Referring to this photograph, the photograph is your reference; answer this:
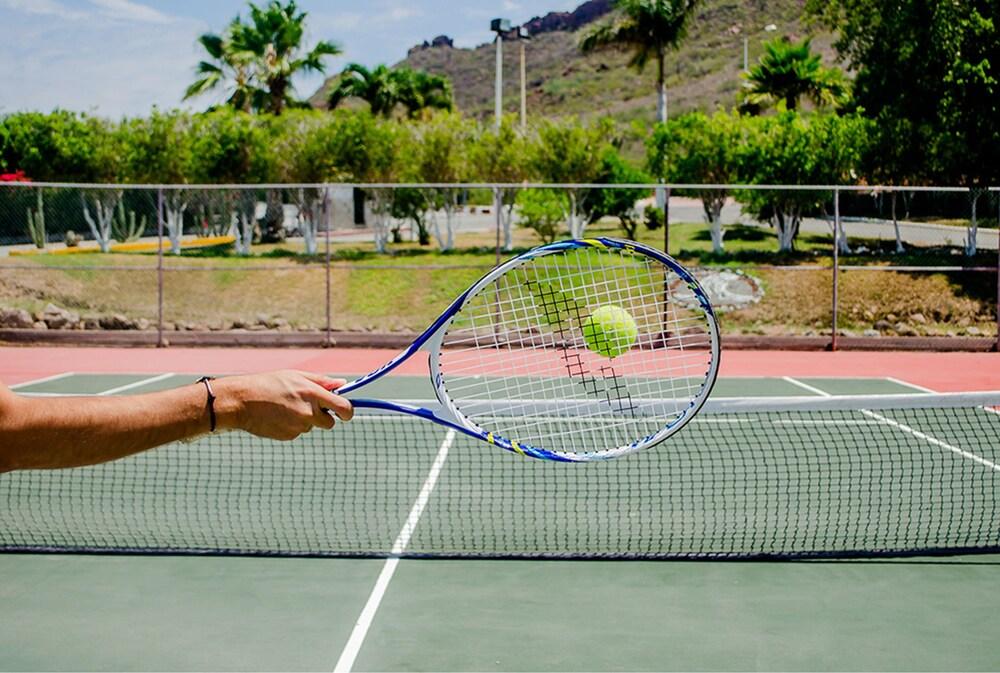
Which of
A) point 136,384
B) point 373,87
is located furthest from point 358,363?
point 373,87

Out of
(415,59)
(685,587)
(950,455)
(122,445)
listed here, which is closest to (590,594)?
(685,587)

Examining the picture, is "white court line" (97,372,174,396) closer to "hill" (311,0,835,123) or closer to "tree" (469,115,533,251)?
"tree" (469,115,533,251)

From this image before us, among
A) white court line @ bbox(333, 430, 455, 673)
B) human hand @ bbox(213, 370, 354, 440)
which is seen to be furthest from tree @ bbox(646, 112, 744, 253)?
human hand @ bbox(213, 370, 354, 440)

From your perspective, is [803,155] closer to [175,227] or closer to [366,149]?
[366,149]

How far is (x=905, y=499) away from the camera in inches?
277

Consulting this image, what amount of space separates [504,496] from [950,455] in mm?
3538

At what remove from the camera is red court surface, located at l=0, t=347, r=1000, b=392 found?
13.6m

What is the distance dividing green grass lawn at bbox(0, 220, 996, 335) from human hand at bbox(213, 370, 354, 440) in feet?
46.8

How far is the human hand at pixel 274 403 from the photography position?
7.65 feet

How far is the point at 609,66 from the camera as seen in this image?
116125 millimetres

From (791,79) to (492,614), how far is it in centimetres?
3429

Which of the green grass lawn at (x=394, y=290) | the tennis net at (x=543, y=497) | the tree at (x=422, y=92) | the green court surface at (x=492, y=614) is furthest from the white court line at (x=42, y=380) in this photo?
the tree at (x=422, y=92)

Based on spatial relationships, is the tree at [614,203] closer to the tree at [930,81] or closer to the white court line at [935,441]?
the tree at [930,81]

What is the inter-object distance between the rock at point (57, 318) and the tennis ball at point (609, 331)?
1500 cm
